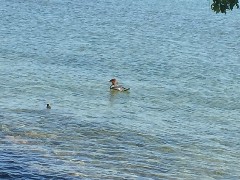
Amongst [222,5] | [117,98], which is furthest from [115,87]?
[222,5]

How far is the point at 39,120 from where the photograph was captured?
32969 millimetres

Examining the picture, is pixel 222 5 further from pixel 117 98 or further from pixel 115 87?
pixel 115 87

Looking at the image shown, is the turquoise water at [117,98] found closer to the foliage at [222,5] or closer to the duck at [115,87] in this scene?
the duck at [115,87]

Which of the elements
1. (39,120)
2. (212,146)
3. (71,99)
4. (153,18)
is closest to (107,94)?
(71,99)

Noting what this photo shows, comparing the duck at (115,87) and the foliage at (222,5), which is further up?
the foliage at (222,5)

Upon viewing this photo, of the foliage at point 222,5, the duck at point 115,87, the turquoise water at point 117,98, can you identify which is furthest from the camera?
the duck at point 115,87

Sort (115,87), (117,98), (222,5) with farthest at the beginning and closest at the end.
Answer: (115,87), (117,98), (222,5)

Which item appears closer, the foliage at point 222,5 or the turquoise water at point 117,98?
the foliage at point 222,5

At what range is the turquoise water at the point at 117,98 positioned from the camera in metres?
28.0

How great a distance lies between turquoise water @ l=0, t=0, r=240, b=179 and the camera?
91.7 feet

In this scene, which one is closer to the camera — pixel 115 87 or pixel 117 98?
pixel 117 98

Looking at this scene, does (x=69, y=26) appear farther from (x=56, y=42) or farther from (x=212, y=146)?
(x=212, y=146)

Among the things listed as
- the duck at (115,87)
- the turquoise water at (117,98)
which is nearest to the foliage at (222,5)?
the turquoise water at (117,98)

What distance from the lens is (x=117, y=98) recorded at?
39.0 m
